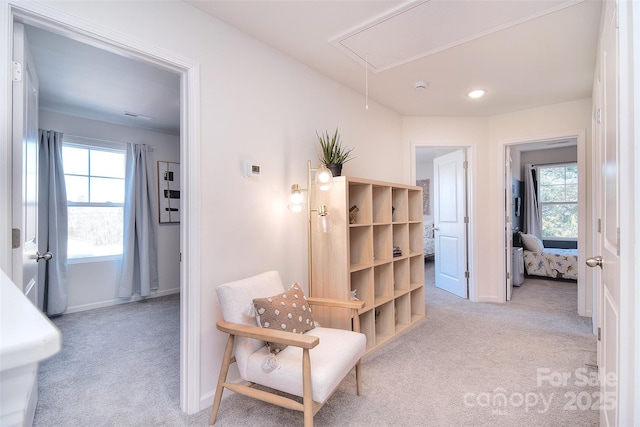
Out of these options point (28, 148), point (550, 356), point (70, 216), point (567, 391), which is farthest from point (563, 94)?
point (70, 216)

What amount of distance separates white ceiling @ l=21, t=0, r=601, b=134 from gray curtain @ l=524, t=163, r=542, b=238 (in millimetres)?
3741

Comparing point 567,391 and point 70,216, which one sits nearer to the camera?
point 567,391

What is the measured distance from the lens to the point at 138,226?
14.1ft

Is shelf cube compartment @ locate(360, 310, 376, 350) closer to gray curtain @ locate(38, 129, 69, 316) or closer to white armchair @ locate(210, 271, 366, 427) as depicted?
white armchair @ locate(210, 271, 366, 427)

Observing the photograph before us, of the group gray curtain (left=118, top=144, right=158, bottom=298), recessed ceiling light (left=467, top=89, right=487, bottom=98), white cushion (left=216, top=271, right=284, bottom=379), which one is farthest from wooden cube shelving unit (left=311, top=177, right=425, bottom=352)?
gray curtain (left=118, top=144, right=158, bottom=298)

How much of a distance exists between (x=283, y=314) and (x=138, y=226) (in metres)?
3.42

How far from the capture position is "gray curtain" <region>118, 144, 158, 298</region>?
4.20 m

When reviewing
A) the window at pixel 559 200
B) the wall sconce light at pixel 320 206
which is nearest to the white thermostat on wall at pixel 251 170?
the wall sconce light at pixel 320 206

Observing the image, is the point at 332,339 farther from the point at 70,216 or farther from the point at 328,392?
the point at 70,216

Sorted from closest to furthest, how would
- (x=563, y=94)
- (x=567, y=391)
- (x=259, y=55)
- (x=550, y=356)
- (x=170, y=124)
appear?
1. (x=567, y=391)
2. (x=259, y=55)
3. (x=550, y=356)
4. (x=563, y=94)
5. (x=170, y=124)

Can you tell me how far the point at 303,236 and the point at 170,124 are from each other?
2.90m

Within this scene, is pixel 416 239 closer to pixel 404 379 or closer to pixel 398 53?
pixel 404 379

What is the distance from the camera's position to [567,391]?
204cm

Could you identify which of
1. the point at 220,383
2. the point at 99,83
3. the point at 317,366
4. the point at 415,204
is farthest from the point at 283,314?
the point at 99,83
